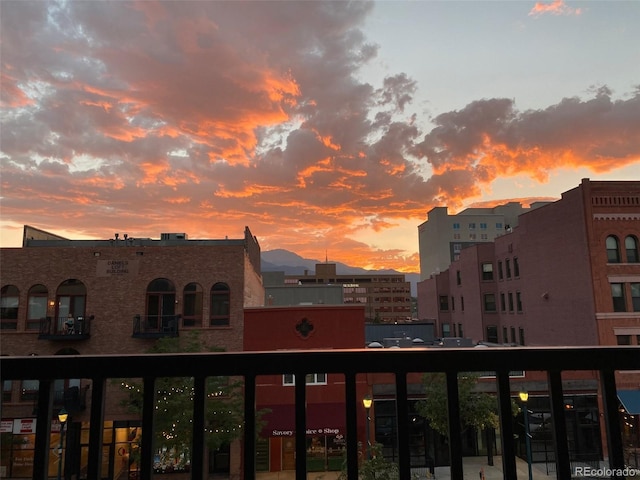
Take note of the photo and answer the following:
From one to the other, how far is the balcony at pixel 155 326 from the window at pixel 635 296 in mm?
25704

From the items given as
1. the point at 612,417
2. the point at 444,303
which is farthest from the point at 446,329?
the point at 612,417

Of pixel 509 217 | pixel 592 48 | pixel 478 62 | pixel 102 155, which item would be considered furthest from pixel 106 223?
pixel 509 217

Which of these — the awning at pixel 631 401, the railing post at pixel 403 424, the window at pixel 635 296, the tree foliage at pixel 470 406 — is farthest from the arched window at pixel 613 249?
the railing post at pixel 403 424

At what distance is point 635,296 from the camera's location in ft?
74.6

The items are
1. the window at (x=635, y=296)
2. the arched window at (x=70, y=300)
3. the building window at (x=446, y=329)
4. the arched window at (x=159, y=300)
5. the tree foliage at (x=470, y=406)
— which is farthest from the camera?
the building window at (x=446, y=329)

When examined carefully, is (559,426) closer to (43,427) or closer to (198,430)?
(198,430)

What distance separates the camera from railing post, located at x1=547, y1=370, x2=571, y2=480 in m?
1.46

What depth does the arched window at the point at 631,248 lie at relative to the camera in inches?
904

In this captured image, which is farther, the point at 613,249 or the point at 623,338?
the point at 613,249

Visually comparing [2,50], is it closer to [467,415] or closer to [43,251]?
[43,251]

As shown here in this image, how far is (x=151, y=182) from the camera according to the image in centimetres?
2262

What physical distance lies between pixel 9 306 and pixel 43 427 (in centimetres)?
2210

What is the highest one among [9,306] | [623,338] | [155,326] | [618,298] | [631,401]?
[9,306]

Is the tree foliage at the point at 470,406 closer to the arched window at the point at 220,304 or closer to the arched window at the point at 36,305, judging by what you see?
the arched window at the point at 220,304
